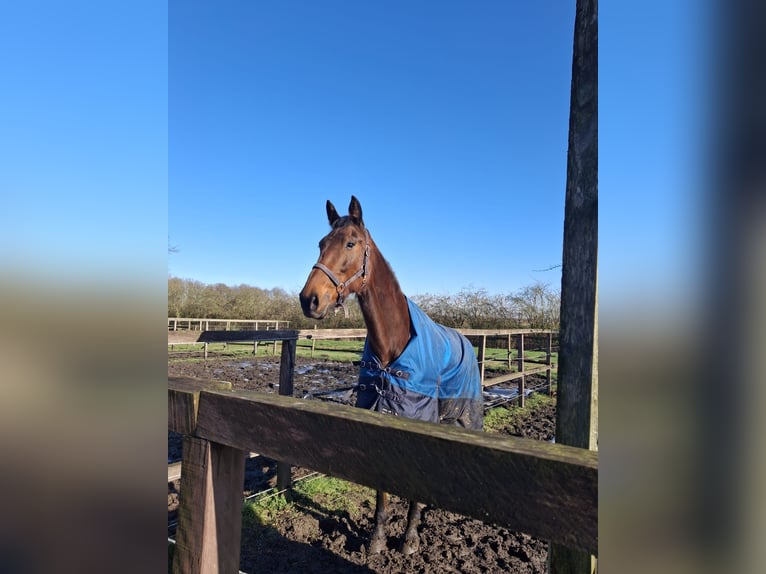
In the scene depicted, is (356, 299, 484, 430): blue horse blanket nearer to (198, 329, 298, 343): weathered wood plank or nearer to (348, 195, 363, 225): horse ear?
(348, 195, 363, 225): horse ear

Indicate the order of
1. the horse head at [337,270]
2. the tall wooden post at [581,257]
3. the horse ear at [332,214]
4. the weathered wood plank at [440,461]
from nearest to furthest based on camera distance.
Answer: the weathered wood plank at [440,461]
the tall wooden post at [581,257]
the horse head at [337,270]
the horse ear at [332,214]

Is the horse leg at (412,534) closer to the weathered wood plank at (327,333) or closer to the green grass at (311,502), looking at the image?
the green grass at (311,502)

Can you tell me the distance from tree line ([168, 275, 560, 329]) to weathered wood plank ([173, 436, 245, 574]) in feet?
24.2

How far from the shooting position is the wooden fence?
0.73m

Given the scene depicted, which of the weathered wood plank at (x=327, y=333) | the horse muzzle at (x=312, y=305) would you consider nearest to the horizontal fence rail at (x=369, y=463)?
the horse muzzle at (x=312, y=305)

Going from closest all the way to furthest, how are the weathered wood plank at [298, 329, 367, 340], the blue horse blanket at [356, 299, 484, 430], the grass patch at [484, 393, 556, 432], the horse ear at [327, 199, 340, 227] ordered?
the blue horse blanket at [356, 299, 484, 430]
the horse ear at [327, 199, 340, 227]
the weathered wood plank at [298, 329, 367, 340]
the grass patch at [484, 393, 556, 432]

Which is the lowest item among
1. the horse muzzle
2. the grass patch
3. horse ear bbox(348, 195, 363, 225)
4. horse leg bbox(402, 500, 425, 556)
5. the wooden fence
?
the grass patch

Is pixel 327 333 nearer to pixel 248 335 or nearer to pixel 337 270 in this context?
pixel 248 335

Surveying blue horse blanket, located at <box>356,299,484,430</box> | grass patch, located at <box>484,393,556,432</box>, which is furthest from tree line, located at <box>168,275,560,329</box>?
blue horse blanket, located at <box>356,299,484,430</box>

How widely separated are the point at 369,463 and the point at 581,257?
30.0 inches

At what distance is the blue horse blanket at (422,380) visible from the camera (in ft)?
9.70

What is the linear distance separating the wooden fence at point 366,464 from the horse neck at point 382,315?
1755 mm
